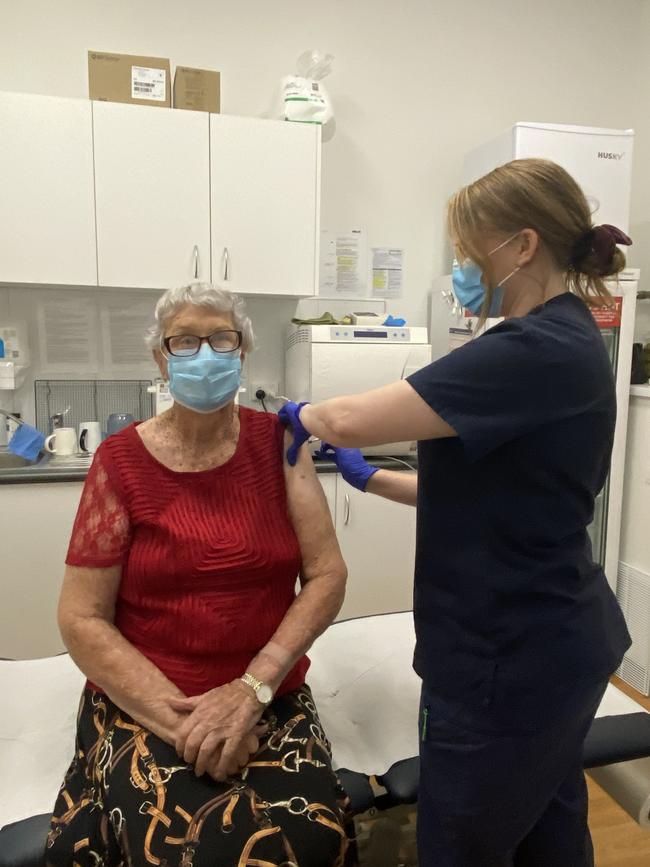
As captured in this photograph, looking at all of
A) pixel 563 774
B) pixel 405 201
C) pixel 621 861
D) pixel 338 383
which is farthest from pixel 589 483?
pixel 405 201

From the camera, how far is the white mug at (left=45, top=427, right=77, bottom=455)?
8.55ft

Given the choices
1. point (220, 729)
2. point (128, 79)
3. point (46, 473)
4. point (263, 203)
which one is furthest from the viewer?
point (263, 203)

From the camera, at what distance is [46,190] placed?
7.81 feet

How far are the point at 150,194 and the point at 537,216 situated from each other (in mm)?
1831

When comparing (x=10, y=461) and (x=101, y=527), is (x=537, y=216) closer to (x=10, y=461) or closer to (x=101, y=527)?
(x=101, y=527)

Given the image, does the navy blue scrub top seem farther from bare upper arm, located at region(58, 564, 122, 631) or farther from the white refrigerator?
the white refrigerator

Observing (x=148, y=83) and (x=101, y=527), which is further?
(x=148, y=83)

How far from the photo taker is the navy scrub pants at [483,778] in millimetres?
1004

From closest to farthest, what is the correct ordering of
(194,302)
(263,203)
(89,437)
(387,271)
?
(194,302), (263,203), (89,437), (387,271)

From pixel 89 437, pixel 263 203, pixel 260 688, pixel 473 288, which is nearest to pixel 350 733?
pixel 260 688

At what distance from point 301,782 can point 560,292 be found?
0.93 metres

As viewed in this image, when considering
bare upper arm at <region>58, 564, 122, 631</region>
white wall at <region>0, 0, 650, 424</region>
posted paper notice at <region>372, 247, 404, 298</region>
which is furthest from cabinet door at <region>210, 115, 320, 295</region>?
bare upper arm at <region>58, 564, 122, 631</region>

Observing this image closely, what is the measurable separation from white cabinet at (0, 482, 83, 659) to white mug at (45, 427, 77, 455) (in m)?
0.33

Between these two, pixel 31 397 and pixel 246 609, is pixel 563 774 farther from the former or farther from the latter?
pixel 31 397
